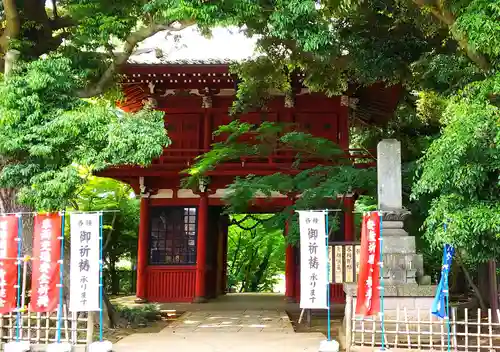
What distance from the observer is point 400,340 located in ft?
25.9

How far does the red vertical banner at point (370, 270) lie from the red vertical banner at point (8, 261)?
530cm

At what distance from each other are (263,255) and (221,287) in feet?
17.8

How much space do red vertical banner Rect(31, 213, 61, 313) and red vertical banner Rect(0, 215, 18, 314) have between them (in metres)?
0.44

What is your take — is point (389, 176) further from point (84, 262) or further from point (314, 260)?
point (84, 262)

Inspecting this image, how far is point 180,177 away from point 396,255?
25.8 feet

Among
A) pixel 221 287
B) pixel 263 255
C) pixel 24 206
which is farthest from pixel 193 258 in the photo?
pixel 263 255

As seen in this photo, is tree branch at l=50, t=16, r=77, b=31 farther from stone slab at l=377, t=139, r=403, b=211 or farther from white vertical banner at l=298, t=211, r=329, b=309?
stone slab at l=377, t=139, r=403, b=211

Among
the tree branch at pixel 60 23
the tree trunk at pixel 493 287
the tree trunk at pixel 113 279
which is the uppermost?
the tree branch at pixel 60 23

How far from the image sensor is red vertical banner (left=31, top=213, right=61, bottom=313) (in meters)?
7.68

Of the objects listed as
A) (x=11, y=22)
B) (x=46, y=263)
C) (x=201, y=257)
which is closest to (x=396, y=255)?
(x=46, y=263)

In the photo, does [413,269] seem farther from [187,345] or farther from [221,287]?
[221,287]

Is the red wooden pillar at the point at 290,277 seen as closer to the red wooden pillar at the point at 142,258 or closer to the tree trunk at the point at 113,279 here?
the red wooden pillar at the point at 142,258

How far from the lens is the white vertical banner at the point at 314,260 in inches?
308

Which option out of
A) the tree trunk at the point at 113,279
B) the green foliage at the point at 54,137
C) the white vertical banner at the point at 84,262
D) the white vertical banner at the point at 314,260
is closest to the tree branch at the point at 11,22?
the green foliage at the point at 54,137
